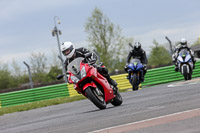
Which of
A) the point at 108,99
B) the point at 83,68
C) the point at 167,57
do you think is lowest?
the point at 167,57

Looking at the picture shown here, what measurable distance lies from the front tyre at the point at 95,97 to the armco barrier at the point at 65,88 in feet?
41.9

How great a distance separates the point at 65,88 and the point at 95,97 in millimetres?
13730

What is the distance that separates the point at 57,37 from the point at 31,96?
1719 cm

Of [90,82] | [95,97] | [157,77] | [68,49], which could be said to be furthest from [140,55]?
[95,97]

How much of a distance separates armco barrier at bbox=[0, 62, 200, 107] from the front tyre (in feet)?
41.9

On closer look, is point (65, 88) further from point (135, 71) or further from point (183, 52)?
point (183, 52)

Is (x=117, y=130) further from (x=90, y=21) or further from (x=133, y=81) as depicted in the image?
(x=90, y=21)

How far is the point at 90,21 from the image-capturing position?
1918 inches

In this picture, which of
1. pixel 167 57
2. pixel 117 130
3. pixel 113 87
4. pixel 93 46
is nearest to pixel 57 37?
pixel 93 46

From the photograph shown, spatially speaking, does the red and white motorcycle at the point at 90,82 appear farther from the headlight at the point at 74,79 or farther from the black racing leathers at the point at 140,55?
the black racing leathers at the point at 140,55

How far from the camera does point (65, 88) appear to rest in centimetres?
2222

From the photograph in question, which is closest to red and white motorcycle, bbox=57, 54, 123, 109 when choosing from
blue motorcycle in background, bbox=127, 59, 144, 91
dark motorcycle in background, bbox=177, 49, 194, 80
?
blue motorcycle in background, bbox=127, 59, 144, 91

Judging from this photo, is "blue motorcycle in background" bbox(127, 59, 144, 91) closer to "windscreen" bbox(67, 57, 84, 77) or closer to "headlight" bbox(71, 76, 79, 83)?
"windscreen" bbox(67, 57, 84, 77)

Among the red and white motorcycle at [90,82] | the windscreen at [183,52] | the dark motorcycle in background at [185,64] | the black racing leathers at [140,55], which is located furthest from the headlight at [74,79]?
the windscreen at [183,52]
